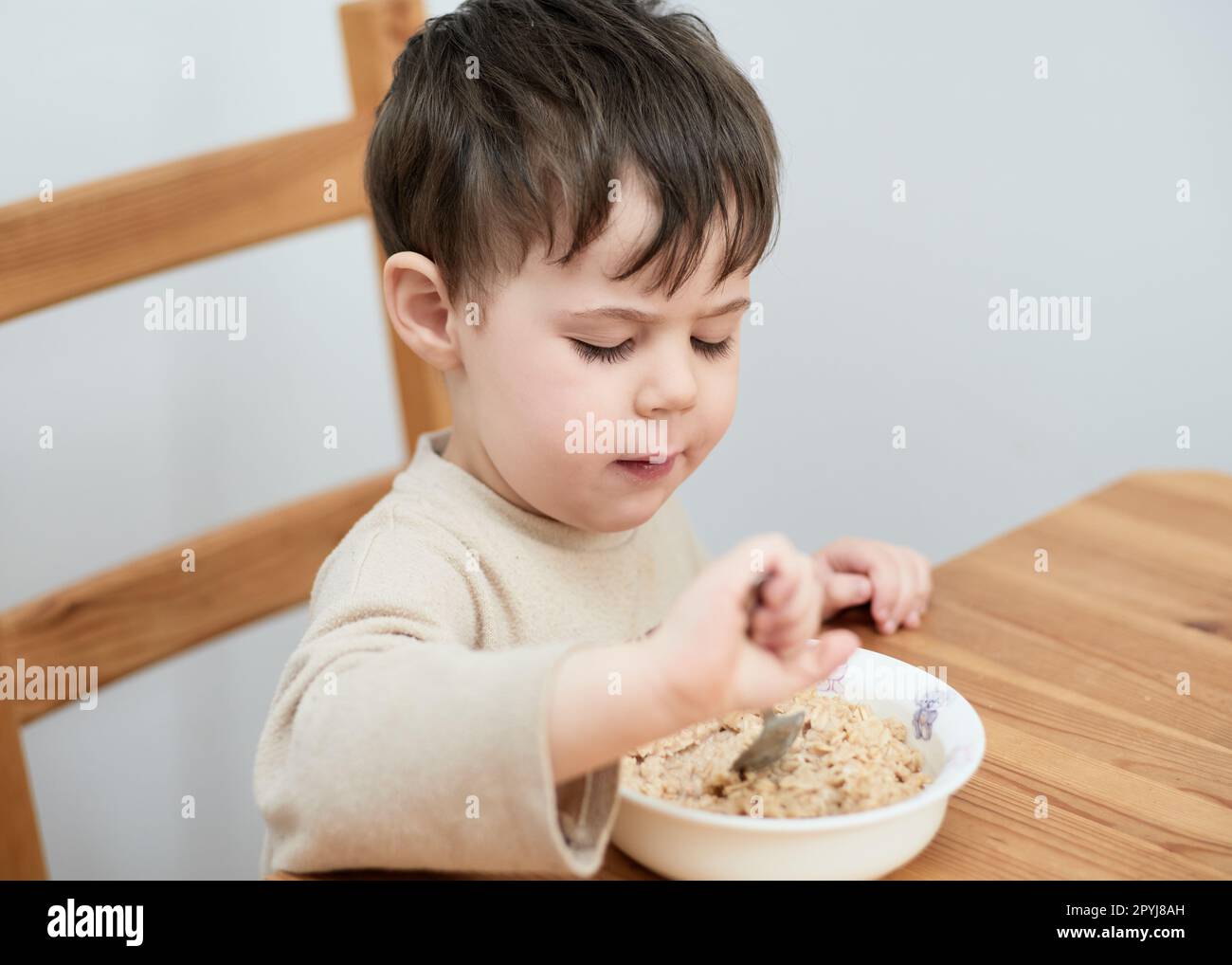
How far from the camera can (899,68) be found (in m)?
1.77

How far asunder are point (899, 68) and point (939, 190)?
171mm

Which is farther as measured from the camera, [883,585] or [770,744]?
[883,585]

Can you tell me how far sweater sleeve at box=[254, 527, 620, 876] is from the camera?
22.6 inches

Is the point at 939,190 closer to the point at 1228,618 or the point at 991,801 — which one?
the point at 1228,618

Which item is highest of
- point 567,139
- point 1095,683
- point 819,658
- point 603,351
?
point 567,139

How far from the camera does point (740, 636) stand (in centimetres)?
56

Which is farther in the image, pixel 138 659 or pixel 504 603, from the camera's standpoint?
pixel 138 659

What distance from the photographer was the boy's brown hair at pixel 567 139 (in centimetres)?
77

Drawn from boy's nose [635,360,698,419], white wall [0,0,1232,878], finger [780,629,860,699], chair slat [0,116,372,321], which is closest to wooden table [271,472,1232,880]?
finger [780,629,860,699]

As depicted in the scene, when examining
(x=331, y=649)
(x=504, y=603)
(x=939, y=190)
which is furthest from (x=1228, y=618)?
(x=939, y=190)

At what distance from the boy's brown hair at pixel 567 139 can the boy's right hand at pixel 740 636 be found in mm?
249

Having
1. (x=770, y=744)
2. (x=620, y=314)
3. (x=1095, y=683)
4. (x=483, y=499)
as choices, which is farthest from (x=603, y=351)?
(x=1095, y=683)

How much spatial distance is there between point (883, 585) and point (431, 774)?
0.42m

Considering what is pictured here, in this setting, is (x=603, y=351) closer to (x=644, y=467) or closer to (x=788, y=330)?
(x=644, y=467)
